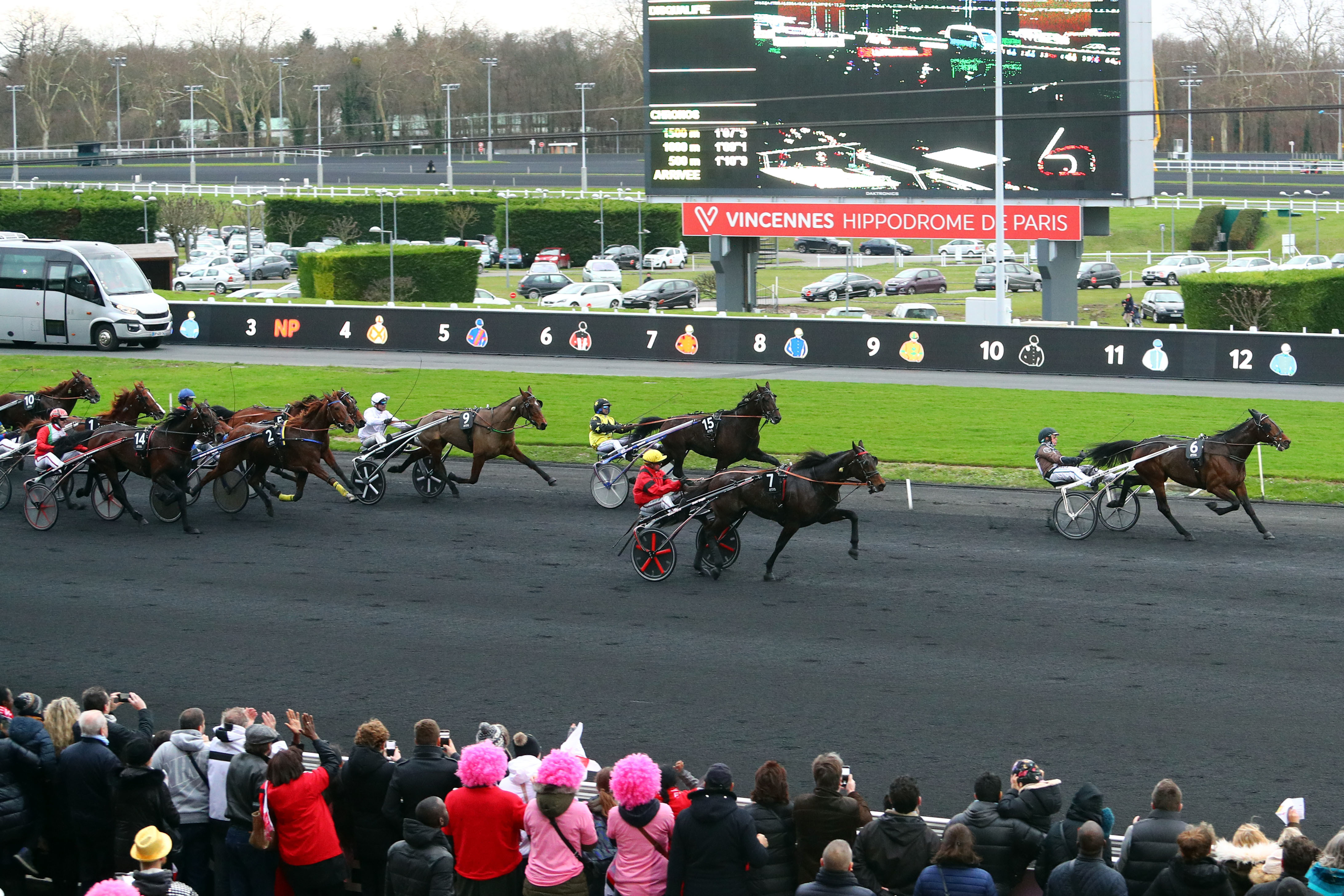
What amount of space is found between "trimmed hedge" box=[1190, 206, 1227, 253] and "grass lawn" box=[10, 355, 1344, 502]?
43.1 meters

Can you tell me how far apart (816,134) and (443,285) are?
16146 mm

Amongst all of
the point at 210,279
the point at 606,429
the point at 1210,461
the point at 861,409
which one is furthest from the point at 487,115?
the point at 1210,461

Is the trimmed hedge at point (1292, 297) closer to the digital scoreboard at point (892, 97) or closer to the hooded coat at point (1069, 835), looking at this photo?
the digital scoreboard at point (892, 97)

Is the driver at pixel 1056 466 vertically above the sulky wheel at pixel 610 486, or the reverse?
the driver at pixel 1056 466

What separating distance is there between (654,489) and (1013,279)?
41950mm

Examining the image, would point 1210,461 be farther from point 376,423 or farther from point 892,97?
point 892,97

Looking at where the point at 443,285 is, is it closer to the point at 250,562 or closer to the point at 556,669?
the point at 250,562

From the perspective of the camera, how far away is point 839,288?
52.3 meters

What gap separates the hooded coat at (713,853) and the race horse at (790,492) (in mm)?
7813

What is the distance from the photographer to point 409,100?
469 feet

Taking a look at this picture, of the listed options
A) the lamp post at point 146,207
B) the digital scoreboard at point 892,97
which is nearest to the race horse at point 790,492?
the digital scoreboard at point 892,97

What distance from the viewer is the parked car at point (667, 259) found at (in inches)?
2628

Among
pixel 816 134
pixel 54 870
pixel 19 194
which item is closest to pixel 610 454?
pixel 54 870

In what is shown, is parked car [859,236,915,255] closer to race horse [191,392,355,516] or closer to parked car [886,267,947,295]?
parked car [886,267,947,295]
